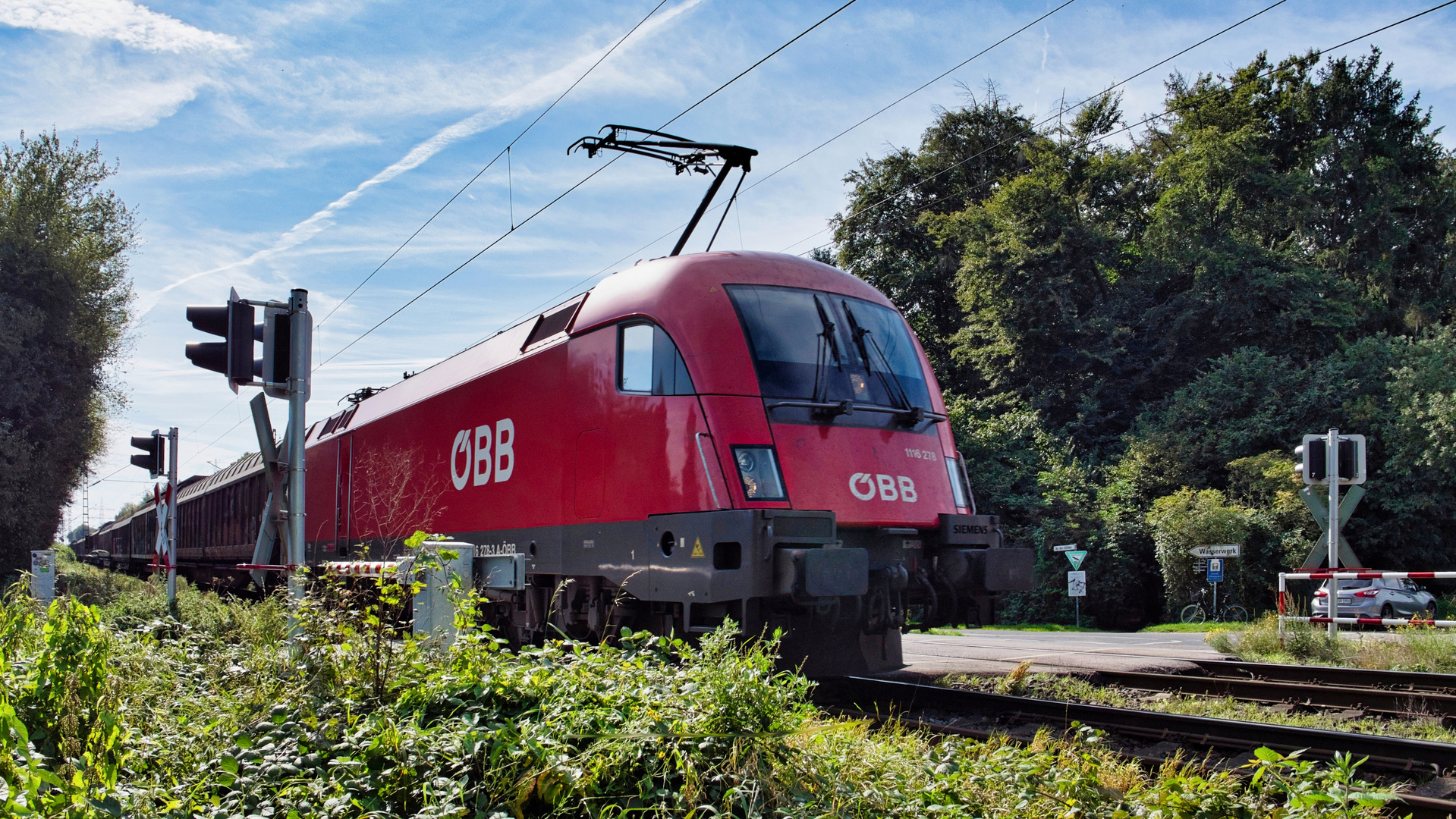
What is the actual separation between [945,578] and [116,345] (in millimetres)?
31562

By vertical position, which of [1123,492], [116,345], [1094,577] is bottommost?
[1094,577]

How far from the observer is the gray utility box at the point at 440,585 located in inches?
187

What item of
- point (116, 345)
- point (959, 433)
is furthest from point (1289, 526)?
point (116, 345)

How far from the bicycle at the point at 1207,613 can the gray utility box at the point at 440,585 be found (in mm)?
25262

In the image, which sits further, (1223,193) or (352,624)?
(1223,193)

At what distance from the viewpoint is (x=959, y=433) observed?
36.4 m

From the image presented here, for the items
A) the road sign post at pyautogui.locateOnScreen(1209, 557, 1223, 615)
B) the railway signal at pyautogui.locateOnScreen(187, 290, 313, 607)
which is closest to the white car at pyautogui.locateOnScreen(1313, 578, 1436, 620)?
the road sign post at pyautogui.locateOnScreen(1209, 557, 1223, 615)

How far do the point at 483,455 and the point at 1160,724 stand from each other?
22.8ft

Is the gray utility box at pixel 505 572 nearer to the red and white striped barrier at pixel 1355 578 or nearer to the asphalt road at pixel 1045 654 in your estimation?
the asphalt road at pixel 1045 654

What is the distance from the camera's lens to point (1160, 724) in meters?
7.30

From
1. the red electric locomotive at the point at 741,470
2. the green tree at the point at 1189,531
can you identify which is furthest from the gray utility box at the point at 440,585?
the green tree at the point at 1189,531

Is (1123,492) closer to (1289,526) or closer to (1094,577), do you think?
(1094,577)

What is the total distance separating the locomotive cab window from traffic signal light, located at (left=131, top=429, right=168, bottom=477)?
314 inches

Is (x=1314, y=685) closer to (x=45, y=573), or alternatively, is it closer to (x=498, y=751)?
(x=498, y=751)
